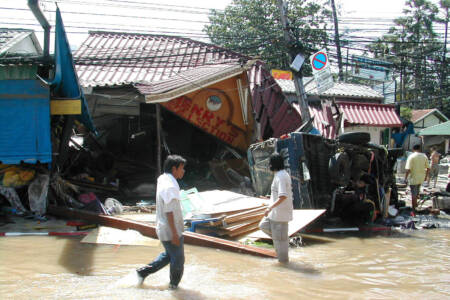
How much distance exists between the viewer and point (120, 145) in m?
15.1

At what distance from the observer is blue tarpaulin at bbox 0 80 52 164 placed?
8594 millimetres

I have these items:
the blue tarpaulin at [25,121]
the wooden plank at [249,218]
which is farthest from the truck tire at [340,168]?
the blue tarpaulin at [25,121]

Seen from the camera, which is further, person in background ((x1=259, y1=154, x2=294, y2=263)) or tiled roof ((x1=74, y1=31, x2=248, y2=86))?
tiled roof ((x1=74, y1=31, x2=248, y2=86))

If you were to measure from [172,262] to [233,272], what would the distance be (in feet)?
4.44

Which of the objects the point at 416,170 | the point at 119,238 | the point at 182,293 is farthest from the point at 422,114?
the point at 182,293

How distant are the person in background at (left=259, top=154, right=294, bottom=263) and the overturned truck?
2.61 m

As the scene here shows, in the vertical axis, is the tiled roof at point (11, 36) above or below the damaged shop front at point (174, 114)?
above

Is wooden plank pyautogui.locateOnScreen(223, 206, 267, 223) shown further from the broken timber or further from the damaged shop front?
the damaged shop front

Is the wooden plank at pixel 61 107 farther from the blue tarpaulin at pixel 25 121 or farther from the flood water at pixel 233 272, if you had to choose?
the flood water at pixel 233 272

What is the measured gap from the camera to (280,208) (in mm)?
5461

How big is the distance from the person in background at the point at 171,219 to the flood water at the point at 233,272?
357mm

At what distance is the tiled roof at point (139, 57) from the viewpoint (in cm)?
1289

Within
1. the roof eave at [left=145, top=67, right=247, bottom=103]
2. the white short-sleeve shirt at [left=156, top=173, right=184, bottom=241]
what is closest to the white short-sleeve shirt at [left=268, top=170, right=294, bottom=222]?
the white short-sleeve shirt at [left=156, top=173, right=184, bottom=241]

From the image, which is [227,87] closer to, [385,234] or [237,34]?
[385,234]
